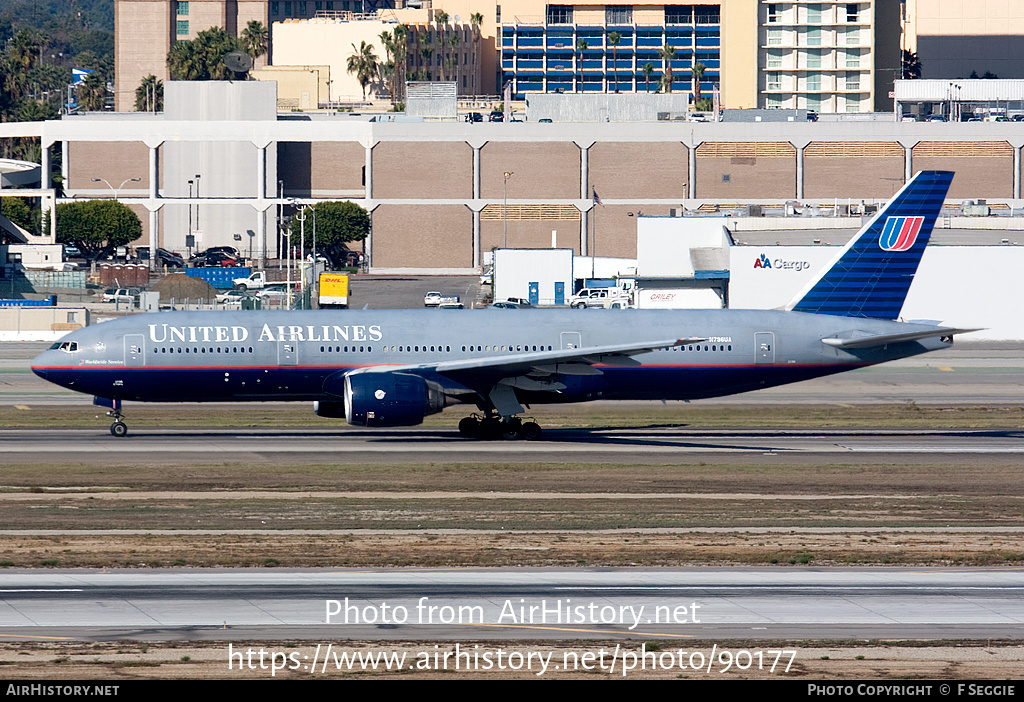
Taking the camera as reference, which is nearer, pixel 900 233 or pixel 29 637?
pixel 29 637

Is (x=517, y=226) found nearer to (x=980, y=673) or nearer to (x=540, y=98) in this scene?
(x=540, y=98)

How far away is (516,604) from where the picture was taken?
72.8 feet

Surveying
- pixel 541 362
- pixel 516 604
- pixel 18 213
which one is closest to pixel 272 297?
pixel 541 362

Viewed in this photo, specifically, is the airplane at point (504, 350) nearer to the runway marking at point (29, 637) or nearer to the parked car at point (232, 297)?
the runway marking at point (29, 637)

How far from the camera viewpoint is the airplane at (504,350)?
41.4 m

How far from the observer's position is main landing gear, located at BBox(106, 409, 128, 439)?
4297 centimetres

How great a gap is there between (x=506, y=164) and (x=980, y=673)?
13416cm

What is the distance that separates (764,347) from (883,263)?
5354 mm

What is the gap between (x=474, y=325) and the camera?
43.1 meters

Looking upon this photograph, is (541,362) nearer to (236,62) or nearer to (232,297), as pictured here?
(232,297)

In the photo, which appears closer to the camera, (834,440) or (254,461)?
(254,461)

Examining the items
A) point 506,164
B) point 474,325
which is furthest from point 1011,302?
point 506,164

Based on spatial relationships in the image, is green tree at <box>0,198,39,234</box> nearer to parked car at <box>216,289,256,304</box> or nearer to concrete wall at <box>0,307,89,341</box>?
parked car at <box>216,289,256,304</box>

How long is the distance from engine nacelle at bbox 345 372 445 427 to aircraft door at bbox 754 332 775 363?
36.0 feet
